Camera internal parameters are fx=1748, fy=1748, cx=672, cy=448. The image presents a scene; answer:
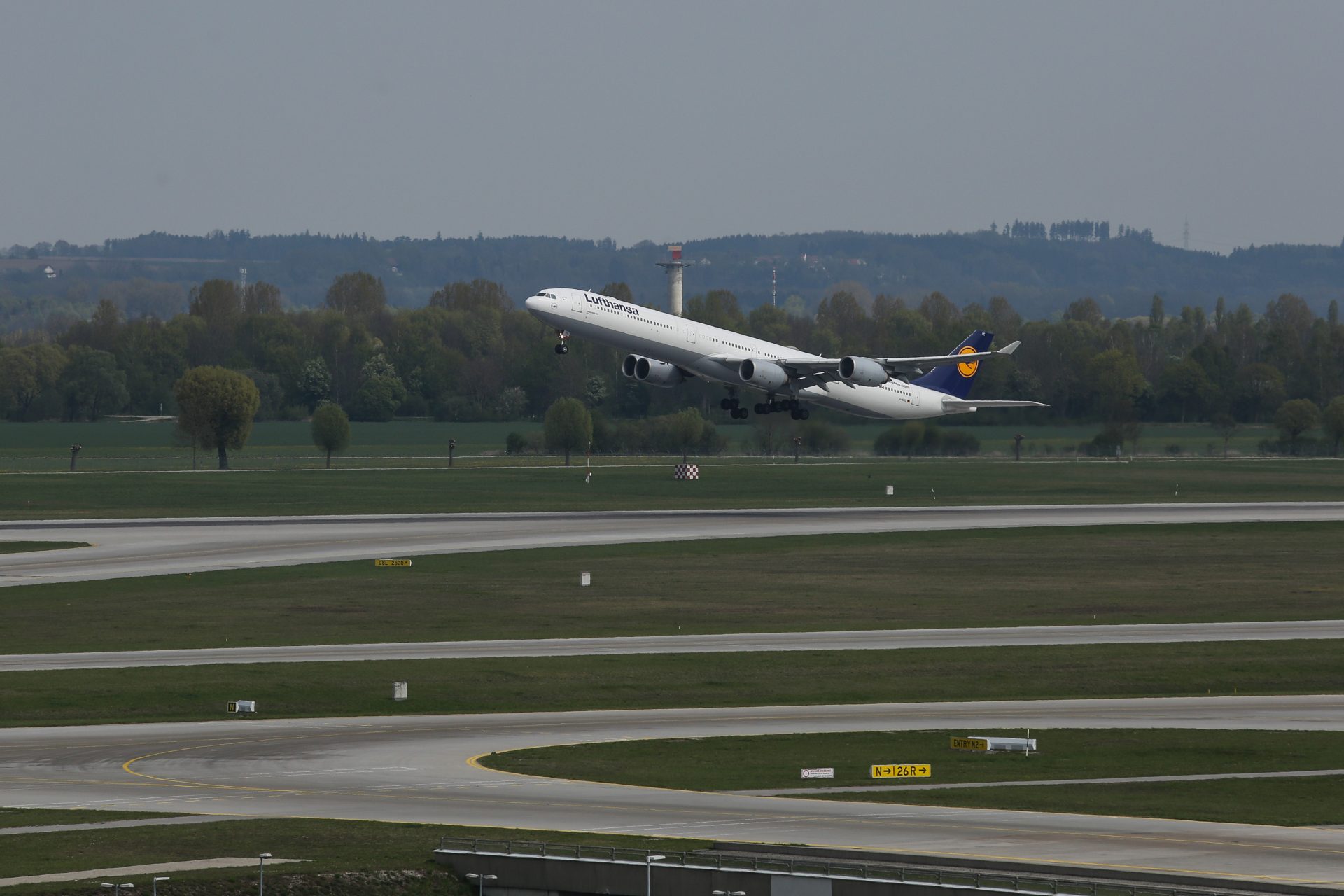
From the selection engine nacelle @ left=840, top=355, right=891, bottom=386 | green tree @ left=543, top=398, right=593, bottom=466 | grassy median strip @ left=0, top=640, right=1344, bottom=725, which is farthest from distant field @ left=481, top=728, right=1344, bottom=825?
green tree @ left=543, top=398, right=593, bottom=466

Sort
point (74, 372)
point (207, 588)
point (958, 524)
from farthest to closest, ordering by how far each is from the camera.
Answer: point (74, 372) < point (958, 524) < point (207, 588)

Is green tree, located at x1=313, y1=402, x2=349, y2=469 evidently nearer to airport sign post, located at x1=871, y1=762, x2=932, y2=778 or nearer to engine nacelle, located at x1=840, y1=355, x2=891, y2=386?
engine nacelle, located at x1=840, y1=355, x2=891, y2=386

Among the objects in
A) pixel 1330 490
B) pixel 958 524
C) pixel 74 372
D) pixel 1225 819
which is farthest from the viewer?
pixel 74 372

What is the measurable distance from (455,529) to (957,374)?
33.7 meters

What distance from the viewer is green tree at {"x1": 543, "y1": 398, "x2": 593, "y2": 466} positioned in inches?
5689

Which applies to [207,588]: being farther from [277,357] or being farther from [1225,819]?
[277,357]

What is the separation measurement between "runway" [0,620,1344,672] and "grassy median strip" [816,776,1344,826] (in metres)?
19.7

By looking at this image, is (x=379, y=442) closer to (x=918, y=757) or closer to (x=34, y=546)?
(x=34, y=546)

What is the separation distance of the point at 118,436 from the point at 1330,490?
352 feet

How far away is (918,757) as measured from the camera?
41281 millimetres

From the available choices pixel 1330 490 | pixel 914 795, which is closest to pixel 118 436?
pixel 1330 490

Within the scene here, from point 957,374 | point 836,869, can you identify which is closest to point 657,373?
point 957,374

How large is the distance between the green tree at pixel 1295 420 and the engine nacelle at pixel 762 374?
7755 centimetres

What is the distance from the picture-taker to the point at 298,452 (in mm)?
160500
